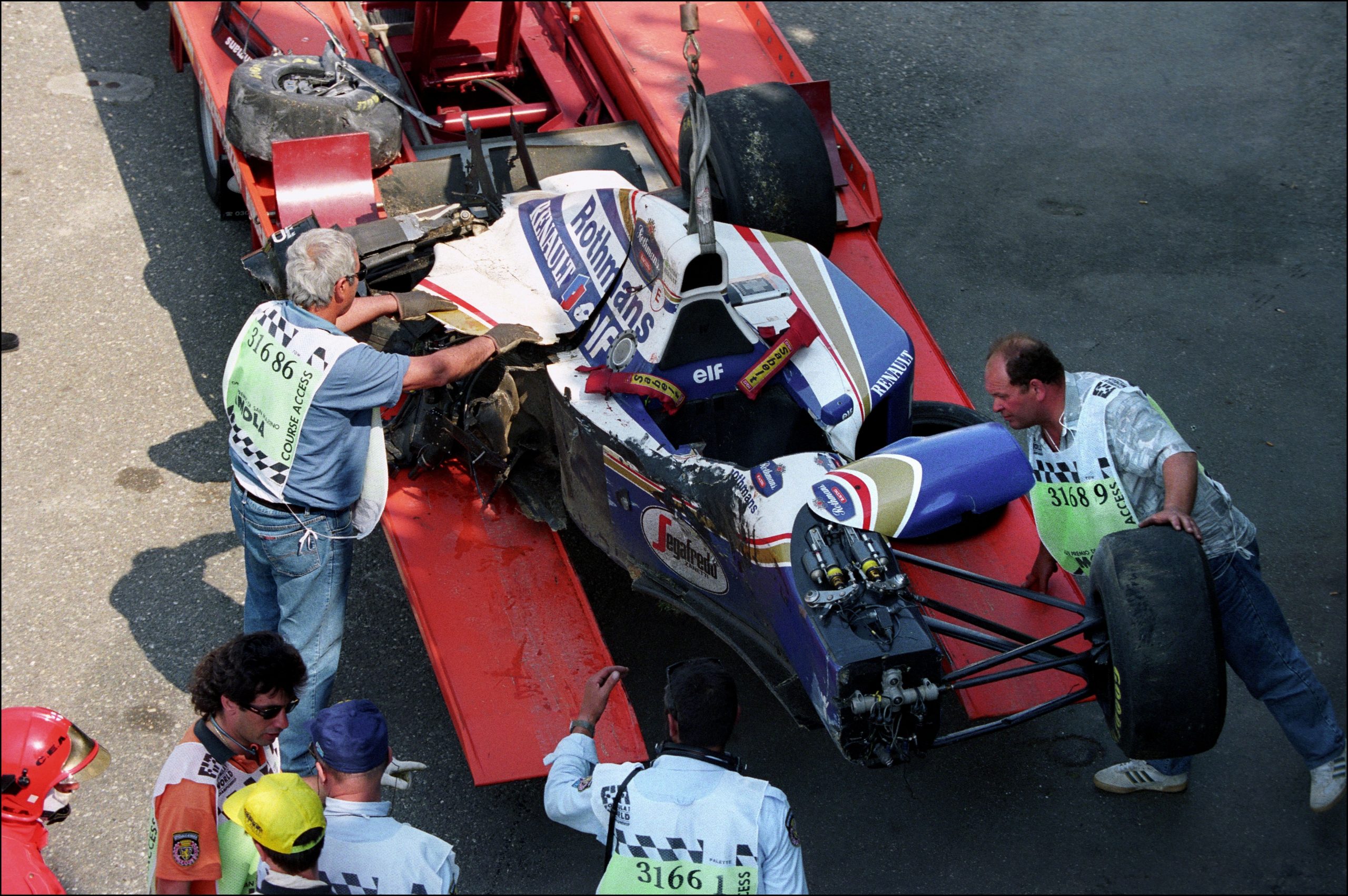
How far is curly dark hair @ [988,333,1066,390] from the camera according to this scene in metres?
3.92

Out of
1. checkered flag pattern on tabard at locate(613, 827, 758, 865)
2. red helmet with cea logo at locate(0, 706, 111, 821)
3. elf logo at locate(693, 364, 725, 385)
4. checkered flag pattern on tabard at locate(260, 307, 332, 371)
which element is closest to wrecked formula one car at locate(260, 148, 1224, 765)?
elf logo at locate(693, 364, 725, 385)

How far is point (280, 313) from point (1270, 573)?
435 cm

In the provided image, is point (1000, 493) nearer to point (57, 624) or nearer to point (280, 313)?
point (280, 313)

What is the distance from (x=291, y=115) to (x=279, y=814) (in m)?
4.20

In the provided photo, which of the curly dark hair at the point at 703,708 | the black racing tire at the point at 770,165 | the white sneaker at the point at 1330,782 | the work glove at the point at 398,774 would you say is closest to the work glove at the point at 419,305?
the black racing tire at the point at 770,165

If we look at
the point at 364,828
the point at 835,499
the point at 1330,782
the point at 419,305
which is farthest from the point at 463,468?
the point at 1330,782

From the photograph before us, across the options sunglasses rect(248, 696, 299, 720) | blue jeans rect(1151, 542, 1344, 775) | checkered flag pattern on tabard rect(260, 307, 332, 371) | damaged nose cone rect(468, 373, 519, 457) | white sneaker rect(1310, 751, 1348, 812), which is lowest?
white sneaker rect(1310, 751, 1348, 812)

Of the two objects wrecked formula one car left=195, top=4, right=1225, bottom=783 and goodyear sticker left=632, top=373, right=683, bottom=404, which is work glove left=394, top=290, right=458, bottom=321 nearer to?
wrecked formula one car left=195, top=4, right=1225, bottom=783

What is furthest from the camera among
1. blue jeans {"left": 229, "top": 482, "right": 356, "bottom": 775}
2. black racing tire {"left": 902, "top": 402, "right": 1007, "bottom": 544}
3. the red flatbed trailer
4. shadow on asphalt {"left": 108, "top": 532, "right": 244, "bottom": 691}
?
shadow on asphalt {"left": 108, "top": 532, "right": 244, "bottom": 691}

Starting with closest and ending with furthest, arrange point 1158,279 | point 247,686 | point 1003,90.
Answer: point 247,686 → point 1158,279 → point 1003,90

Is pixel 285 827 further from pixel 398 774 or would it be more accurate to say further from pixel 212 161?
pixel 212 161

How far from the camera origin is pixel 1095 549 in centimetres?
397

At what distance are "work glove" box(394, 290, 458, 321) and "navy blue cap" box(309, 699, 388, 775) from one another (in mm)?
2152

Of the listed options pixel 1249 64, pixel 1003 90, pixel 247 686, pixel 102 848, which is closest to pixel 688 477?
pixel 247 686
